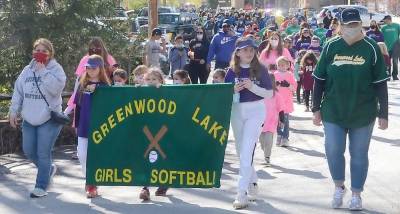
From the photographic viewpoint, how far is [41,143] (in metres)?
8.32

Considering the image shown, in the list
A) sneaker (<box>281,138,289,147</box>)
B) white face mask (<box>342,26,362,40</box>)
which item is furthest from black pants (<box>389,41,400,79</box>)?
white face mask (<box>342,26,362,40</box>)

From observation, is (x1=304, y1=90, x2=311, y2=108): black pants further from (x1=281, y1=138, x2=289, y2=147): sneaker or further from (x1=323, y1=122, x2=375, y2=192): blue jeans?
(x1=323, y1=122, x2=375, y2=192): blue jeans

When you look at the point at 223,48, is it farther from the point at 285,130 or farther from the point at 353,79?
the point at 353,79

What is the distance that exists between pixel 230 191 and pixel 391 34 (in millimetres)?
13547

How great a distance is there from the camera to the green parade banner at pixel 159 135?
7.74 metres

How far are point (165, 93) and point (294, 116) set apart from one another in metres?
7.62

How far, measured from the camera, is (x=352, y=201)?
7496 mm

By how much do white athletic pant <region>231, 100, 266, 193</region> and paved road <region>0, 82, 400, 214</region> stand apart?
339 mm

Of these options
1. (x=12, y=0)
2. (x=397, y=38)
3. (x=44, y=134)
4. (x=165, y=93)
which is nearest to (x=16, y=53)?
(x=12, y=0)

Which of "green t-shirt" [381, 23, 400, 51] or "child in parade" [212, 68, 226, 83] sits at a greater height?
"green t-shirt" [381, 23, 400, 51]

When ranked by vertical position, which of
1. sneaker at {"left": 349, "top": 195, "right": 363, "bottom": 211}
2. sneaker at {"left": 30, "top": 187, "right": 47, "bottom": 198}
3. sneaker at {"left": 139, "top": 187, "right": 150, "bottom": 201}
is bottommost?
sneaker at {"left": 30, "top": 187, "right": 47, "bottom": 198}

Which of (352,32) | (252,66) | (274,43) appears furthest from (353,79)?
(274,43)

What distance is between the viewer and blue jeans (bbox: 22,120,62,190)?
8312 mm

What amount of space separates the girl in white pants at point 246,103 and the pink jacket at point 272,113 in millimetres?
2268
